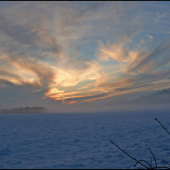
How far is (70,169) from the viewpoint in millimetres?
8391

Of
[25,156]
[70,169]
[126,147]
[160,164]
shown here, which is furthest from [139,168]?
[25,156]

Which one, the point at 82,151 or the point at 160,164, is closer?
the point at 160,164

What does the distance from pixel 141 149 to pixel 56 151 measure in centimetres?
618

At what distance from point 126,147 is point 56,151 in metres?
5.28

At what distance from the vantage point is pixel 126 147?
12750 millimetres

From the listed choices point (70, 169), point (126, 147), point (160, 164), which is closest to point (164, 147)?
point (126, 147)

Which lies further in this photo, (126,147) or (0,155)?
(126,147)

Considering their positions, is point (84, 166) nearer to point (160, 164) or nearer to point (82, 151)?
point (82, 151)

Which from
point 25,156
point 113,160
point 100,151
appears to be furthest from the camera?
point 100,151

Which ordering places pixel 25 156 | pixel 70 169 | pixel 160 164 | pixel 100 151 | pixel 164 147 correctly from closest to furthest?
pixel 70 169
pixel 160 164
pixel 25 156
pixel 100 151
pixel 164 147

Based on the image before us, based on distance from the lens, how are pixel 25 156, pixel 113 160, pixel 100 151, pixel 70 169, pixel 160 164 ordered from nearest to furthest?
pixel 70 169
pixel 160 164
pixel 113 160
pixel 25 156
pixel 100 151

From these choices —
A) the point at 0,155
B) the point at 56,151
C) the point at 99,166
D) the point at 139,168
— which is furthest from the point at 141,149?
the point at 0,155

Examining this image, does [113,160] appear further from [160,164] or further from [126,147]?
[126,147]

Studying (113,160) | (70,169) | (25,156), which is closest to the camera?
(70,169)
